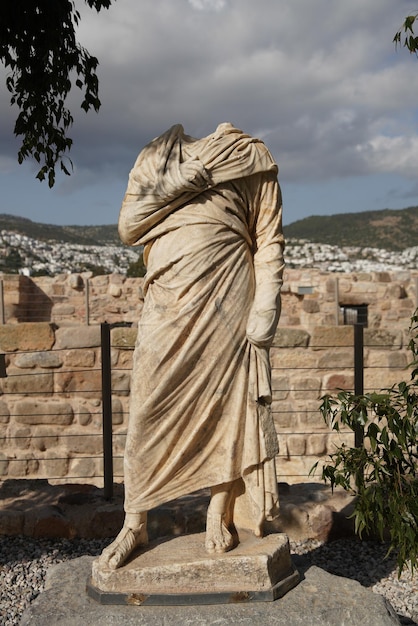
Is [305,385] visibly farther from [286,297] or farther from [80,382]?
[286,297]

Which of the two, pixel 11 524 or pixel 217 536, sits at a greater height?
pixel 217 536

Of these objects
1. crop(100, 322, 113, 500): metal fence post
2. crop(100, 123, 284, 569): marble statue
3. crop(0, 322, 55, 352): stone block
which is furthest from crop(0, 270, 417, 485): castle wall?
crop(100, 123, 284, 569): marble statue

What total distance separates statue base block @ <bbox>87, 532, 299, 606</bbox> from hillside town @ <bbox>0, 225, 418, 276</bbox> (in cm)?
2980

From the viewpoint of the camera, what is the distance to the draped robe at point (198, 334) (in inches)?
126

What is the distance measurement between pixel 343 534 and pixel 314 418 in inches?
72.4

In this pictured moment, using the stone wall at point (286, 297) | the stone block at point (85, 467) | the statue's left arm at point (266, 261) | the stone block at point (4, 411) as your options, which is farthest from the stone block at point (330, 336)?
the stone wall at point (286, 297)

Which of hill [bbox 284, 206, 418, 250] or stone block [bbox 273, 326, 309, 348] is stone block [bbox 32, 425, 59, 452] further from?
hill [bbox 284, 206, 418, 250]

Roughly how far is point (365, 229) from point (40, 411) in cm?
5156

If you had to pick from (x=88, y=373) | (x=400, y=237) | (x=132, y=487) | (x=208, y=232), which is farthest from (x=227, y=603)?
(x=400, y=237)

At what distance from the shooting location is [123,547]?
3.22 meters

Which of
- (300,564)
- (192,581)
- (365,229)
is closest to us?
(192,581)

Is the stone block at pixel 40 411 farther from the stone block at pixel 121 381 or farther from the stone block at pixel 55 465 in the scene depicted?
the stone block at pixel 121 381

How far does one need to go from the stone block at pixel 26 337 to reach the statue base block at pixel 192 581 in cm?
359

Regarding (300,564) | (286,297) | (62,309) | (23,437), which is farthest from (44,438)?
(62,309)
